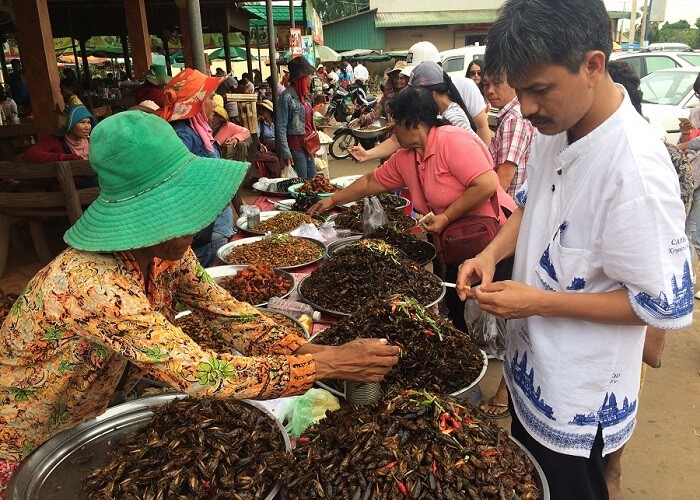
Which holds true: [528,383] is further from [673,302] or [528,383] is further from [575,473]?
[673,302]

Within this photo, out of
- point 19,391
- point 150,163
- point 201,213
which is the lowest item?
point 19,391

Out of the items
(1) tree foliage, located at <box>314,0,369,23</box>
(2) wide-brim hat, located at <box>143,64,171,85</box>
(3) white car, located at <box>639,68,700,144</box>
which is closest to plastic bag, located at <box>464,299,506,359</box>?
(2) wide-brim hat, located at <box>143,64,171,85</box>

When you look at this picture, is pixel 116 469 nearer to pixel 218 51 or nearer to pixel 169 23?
pixel 169 23

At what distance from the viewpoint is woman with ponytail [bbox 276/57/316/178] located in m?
7.16

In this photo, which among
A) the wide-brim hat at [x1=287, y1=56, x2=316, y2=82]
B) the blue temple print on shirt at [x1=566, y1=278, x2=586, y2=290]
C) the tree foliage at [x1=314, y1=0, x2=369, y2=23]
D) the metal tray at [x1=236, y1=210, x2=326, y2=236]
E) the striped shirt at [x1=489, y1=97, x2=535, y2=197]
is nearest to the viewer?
the blue temple print on shirt at [x1=566, y1=278, x2=586, y2=290]

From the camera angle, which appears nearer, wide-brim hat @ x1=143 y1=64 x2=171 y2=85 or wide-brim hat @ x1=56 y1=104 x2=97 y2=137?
wide-brim hat @ x1=143 y1=64 x2=171 y2=85

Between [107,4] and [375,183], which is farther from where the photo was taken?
[107,4]

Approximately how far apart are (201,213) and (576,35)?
1.06 m

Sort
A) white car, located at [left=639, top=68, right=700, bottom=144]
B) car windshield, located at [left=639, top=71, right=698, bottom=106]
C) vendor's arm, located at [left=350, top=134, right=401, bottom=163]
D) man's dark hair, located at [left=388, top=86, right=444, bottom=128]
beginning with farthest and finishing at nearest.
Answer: car windshield, located at [left=639, top=71, right=698, bottom=106] < white car, located at [left=639, top=68, right=700, bottom=144] < vendor's arm, located at [left=350, top=134, right=401, bottom=163] < man's dark hair, located at [left=388, top=86, right=444, bottom=128]

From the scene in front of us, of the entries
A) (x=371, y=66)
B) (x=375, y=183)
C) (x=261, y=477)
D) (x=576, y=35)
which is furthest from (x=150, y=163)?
(x=371, y=66)

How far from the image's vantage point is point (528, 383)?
172cm

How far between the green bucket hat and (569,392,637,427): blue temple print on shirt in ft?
4.11

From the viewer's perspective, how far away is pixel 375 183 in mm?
3959

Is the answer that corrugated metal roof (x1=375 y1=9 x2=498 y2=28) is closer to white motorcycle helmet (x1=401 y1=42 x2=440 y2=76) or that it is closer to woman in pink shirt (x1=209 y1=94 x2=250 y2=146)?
white motorcycle helmet (x1=401 y1=42 x2=440 y2=76)
